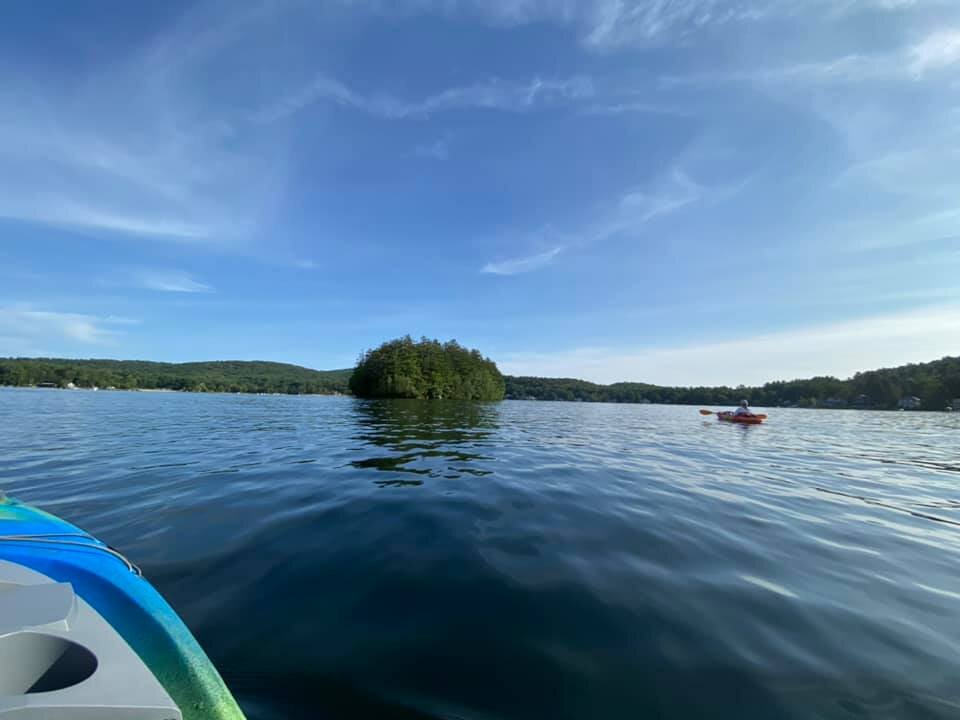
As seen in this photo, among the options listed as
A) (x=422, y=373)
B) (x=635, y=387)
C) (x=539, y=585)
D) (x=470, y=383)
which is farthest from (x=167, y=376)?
(x=539, y=585)

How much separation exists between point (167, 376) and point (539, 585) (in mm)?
167856

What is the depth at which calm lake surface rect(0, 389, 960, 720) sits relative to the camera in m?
2.54

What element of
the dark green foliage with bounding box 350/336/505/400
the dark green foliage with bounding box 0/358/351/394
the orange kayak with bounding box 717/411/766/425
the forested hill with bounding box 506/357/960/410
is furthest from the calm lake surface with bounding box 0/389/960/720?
the dark green foliage with bounding box 0/358/351/394

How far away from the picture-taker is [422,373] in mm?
74375

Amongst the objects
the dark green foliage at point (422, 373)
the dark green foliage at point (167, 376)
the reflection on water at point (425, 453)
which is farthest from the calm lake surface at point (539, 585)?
the dark green foliage at point (167, 376)

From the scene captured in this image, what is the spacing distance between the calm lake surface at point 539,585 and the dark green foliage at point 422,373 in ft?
195

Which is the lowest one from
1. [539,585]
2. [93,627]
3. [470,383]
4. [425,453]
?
[539,585]

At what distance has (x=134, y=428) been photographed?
51.7ft

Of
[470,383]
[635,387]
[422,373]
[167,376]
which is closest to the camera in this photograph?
[422,373]

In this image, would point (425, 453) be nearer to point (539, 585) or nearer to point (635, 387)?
point (539, 585)

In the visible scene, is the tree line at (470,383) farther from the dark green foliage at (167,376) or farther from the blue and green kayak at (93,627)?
the blue and green kayak at (93,627)

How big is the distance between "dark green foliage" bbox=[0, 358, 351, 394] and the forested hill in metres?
80.0

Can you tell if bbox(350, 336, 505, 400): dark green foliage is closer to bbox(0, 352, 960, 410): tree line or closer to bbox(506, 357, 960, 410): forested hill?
bbox(0, 352, 960, 410): tree line

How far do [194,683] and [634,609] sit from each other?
10.8 ft
